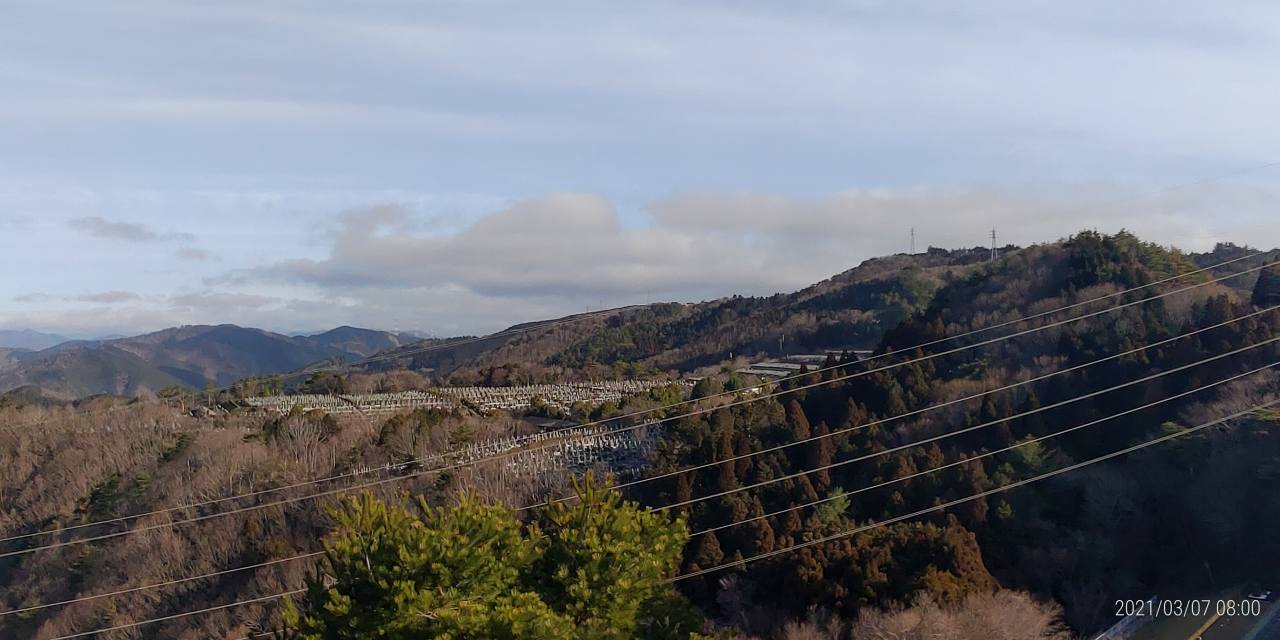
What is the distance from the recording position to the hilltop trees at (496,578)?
10.7m

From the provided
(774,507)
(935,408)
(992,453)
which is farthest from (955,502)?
(935,408)

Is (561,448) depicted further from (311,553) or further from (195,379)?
(195,379)

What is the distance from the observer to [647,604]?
42.0ft

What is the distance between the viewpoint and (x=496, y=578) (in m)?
11.7

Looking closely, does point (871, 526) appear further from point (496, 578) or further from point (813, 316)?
point (813, 316)

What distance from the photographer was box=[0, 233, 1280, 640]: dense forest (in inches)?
476

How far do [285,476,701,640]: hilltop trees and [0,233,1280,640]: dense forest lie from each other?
0.13 ft

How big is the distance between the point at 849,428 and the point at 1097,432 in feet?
25.8

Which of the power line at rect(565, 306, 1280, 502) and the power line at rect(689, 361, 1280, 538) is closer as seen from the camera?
the power line at rect(689, 361, 1280, 538)

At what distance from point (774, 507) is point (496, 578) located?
15374 mm

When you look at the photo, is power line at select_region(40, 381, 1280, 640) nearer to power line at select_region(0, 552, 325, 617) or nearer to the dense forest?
the dense forest

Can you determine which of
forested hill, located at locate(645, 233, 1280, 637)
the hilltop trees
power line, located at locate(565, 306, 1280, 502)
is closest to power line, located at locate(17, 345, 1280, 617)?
forested hill, located at locate(645, 233, 1280, 637)

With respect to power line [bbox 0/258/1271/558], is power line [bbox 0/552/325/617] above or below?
below

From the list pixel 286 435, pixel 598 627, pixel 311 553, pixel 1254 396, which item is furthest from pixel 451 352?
pixel 598 627
